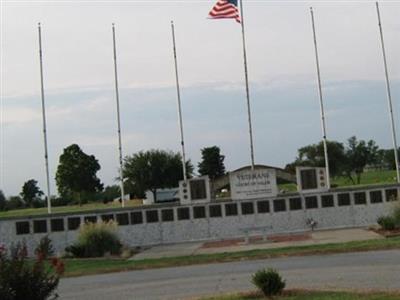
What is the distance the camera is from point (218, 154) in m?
94.1

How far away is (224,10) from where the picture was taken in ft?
107

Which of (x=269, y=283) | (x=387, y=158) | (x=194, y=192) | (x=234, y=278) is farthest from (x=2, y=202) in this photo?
(x=269, y=283)

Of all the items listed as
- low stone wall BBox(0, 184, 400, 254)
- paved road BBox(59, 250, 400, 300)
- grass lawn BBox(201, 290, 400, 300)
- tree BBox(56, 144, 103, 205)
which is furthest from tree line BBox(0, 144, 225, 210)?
grass lawn BBox(201, 290, 400, 300)

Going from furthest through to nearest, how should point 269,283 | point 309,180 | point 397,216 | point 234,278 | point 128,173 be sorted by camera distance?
point 128,173
point 309,180
point 397,216
point 234,278
point 269,283

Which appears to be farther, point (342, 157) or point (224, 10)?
point (342, 157)

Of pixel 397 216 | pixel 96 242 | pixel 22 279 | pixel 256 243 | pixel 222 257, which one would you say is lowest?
pixel 222 257

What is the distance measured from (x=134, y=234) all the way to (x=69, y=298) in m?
17.5

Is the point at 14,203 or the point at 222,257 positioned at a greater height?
the point at 14,203

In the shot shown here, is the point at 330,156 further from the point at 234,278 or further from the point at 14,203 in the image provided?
the point at 234,278

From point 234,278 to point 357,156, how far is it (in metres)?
72.7

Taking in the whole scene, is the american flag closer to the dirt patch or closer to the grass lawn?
the dirt patch

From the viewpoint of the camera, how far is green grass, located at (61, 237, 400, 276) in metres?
21.6

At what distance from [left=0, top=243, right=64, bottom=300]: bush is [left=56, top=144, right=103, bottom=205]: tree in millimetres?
70556

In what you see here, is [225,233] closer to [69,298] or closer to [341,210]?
[341,210]
